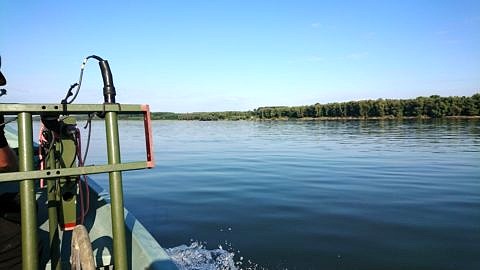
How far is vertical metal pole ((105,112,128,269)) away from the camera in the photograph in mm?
2461

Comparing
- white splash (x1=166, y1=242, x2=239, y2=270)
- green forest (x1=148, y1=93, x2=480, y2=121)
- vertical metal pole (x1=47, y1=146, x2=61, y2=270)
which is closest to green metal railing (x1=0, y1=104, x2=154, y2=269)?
vertical metal pole (x1=47, y1=146, x2=61, y2=270)

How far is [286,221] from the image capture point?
288 inches

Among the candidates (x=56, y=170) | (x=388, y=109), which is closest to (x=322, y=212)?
(x=56, y=170)

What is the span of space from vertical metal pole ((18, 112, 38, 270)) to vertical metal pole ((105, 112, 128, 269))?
0.47 meters

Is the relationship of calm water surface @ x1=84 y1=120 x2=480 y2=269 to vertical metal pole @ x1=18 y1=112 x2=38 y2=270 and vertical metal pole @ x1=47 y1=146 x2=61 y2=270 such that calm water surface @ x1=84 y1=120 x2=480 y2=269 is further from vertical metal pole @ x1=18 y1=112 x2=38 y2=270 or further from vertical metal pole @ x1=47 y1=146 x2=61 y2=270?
vertical metal pole @ x1=18 y1=112 x2=38 y2=270

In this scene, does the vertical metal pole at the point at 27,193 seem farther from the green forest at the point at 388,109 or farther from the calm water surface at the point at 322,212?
the green forest at the point at 388,109

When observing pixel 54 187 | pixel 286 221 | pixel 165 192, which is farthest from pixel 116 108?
pixel 165 192

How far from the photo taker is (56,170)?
2.22 metres

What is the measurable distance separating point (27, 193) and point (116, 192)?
0.54 m

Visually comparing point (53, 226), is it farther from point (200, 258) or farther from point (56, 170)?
point (200, 258)

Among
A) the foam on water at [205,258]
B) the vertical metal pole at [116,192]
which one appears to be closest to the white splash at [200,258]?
the foam on water at [205,258]

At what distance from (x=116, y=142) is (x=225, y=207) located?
246 inches

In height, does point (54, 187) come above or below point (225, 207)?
above

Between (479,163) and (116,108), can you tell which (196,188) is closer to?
(116,108)
